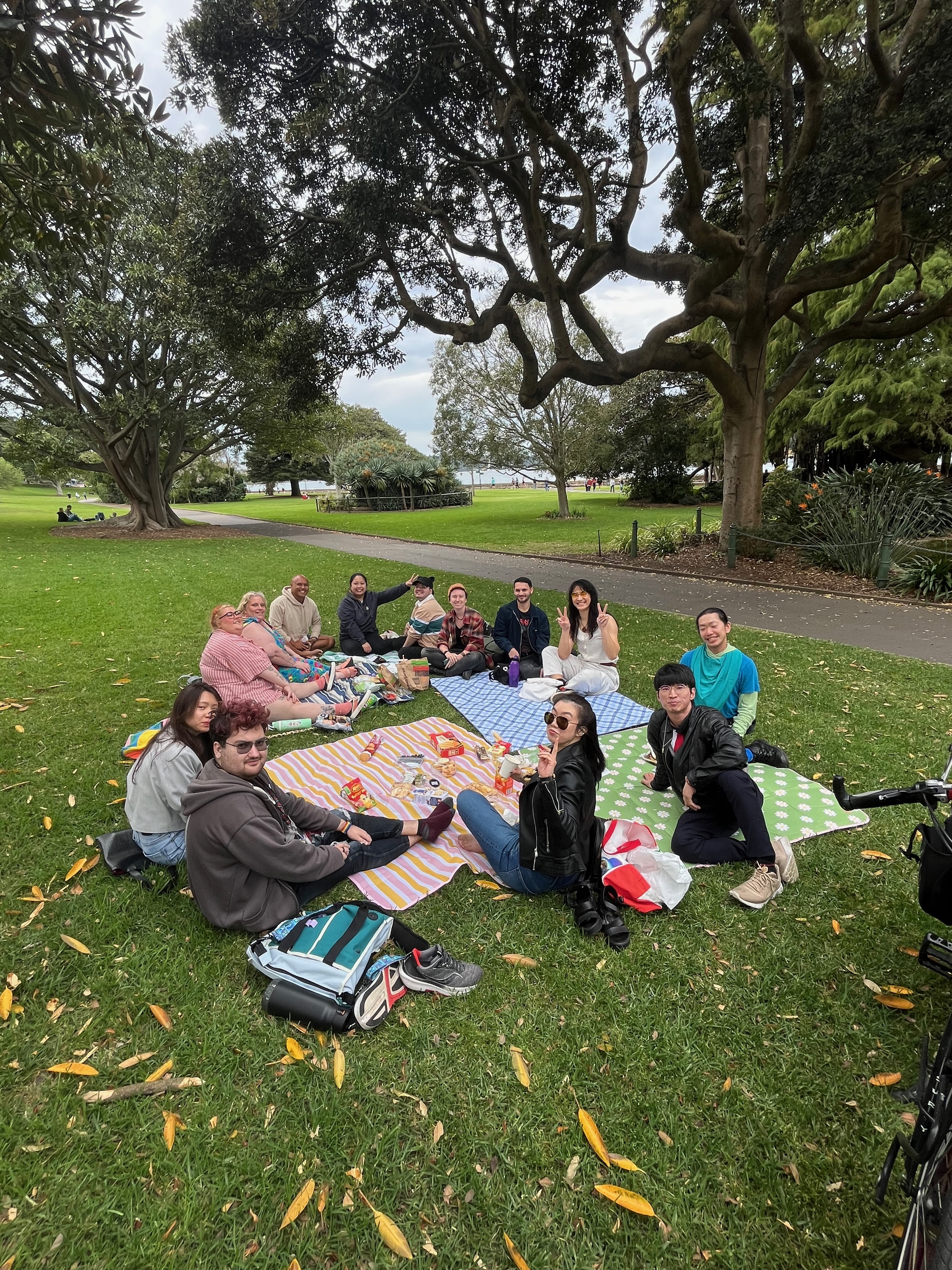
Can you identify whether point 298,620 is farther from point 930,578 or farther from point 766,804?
point 930,578

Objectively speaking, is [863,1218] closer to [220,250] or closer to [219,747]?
[219,747]

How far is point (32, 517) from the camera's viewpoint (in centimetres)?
3634

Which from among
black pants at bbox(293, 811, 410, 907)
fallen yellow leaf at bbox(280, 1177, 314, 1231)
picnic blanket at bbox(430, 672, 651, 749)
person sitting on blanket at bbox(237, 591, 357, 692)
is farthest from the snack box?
fallen yellow leaf at bbox(280, 1177, 314, 1231)

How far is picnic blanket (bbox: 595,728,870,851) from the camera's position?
4281 millimetres

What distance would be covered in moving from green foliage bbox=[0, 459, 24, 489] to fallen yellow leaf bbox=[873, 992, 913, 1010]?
257ft

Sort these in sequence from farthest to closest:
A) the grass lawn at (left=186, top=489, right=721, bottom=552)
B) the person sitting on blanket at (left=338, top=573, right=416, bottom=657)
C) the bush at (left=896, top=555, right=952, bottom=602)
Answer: the grass lawn at (left=186, top=489, right=721, bottom=552) < the bush at (left=896, top=555, right=952, bottom=602) < the person sitting on blanket at (left=338, top=573, right=416, bottom=657)

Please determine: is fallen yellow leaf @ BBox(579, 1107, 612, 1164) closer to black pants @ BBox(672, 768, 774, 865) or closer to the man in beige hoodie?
black pants @ BBox(672, 768, 774, 865)

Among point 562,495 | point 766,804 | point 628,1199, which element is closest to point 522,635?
point 766,804

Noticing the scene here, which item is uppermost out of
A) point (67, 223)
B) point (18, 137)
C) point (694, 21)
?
point (694, 21)

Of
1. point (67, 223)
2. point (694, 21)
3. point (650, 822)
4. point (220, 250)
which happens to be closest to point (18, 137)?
point (67, 223)

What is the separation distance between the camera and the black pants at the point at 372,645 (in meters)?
8.41

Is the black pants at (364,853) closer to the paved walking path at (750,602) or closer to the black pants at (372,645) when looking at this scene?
the black pants at (372,645)

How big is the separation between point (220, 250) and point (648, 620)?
1064cm

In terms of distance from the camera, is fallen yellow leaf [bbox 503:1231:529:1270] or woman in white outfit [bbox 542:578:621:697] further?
woman in white outfit [bbox 542:578:621:697]
